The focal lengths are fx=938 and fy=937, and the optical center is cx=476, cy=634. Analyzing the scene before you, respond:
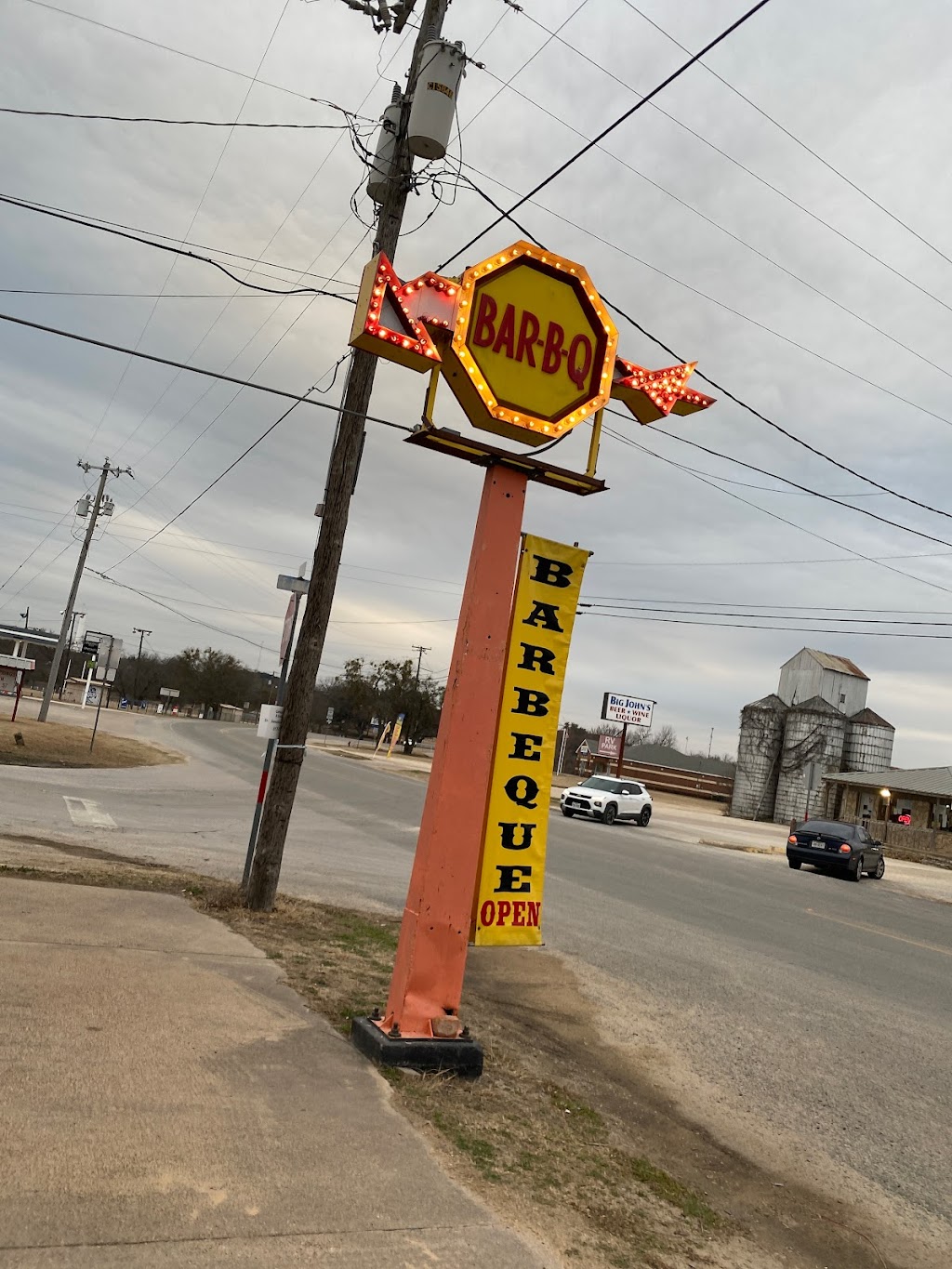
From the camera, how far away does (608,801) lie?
31.8 m

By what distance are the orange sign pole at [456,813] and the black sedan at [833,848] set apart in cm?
2166

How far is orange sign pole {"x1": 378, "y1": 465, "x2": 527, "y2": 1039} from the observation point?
484 cm

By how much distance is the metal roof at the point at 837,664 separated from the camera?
58594mm

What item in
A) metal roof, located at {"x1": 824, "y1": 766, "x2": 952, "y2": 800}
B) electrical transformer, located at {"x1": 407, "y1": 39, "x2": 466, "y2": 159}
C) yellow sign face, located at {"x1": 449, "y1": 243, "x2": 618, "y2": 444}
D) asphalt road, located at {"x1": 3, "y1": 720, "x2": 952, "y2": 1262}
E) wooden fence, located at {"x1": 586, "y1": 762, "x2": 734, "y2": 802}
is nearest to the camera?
yellow sign face, located at {"x1": 449, "y1": 243, "x2": 618, "y2": 444}

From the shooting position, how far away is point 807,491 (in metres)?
16.2

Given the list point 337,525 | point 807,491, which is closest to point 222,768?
point 807,491

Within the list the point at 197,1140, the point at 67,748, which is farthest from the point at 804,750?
the point at 197,1140

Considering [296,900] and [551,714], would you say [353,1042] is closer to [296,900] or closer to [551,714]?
[551,714]

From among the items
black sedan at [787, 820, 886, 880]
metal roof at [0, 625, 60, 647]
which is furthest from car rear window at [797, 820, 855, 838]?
metal roof at [0, 625, 60, 647]

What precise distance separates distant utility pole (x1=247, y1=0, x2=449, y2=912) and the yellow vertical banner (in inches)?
139

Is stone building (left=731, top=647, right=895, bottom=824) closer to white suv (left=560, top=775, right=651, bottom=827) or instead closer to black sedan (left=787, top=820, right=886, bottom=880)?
white suv (left=560, top=775, right=651, bottom=827)

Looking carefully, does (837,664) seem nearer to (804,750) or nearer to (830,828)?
(804,750)

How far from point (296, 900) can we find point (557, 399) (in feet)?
19.8

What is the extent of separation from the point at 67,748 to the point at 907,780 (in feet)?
132
